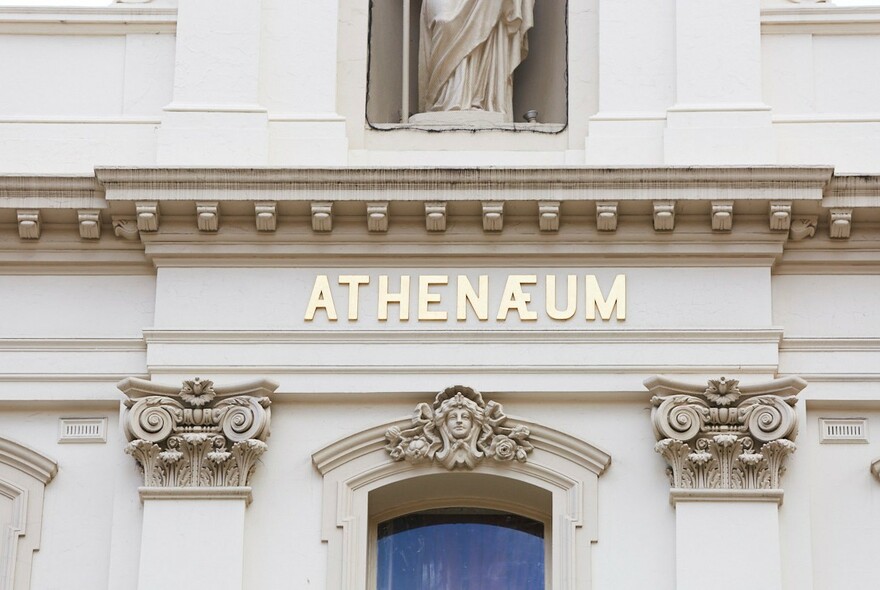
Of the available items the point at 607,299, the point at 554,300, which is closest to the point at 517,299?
the point at 554,300

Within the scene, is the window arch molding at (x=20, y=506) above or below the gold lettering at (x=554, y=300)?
below

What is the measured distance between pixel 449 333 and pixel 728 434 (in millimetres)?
2614

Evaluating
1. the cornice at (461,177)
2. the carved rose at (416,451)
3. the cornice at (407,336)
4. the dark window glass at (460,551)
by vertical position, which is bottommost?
the dark window glass at (460,551)

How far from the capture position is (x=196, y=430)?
75.6 ft

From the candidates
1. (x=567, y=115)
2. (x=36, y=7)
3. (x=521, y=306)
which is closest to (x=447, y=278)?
(x=521, y=306)

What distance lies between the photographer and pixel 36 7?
2520cm

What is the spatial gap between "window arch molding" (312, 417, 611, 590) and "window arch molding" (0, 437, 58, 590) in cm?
242

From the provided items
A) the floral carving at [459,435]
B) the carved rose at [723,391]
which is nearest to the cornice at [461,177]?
the carved rose at [723,391]

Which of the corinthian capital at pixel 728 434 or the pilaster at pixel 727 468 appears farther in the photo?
the corinthian capital at pixel 728 434

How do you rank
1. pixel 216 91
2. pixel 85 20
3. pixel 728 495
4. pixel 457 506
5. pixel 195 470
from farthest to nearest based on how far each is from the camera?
1. pixel 85 20
2. pixel 216 91
3. pixel 457 506
4. pixel 195 470
5. pixel 728 495

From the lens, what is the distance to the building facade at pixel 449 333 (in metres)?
22.8

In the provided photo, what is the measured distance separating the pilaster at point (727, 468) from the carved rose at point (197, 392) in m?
3.80

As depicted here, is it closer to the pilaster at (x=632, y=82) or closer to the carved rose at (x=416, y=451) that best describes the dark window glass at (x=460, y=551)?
the carved rose at (x=416, y=451)

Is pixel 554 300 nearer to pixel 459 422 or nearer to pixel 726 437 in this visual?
pixel 459 422
